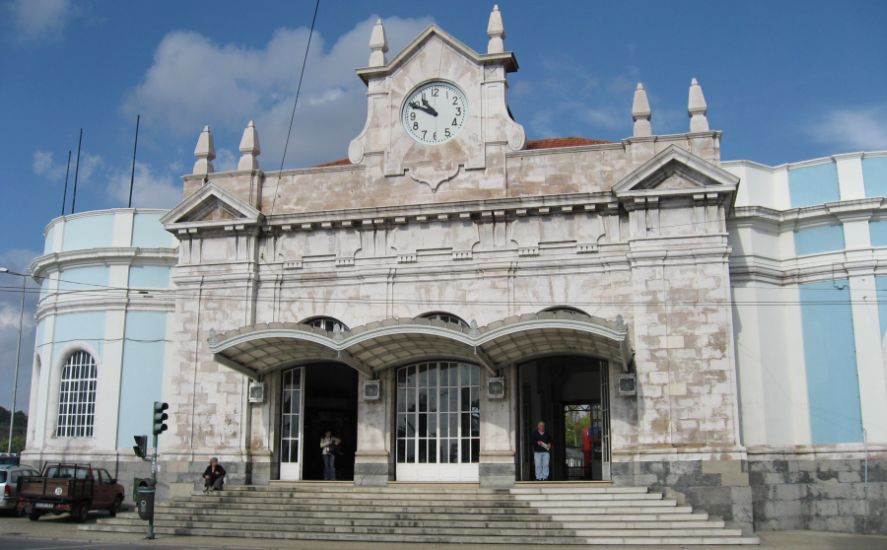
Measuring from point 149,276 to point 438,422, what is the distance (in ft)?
37.0

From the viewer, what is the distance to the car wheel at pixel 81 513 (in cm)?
2361

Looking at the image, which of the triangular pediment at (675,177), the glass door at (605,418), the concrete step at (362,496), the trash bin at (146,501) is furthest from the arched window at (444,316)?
the trash bin at (146,501)

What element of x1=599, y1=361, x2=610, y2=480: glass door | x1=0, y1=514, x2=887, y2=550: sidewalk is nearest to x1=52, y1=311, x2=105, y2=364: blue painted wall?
x1=0, y1=514, x2=887, y2=550: sidewalk

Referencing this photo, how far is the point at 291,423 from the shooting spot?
950 inches

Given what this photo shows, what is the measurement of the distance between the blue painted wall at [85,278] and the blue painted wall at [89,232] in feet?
2.54

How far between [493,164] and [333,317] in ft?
19.0

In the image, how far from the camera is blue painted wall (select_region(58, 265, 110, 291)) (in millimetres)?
28797

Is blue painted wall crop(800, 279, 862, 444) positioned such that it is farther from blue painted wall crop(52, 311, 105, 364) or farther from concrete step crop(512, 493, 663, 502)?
blue painted wall crop(52, 311, 105, 364)

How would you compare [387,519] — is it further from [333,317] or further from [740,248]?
[740,248]

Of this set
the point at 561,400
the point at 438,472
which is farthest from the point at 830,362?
the point at 438,472

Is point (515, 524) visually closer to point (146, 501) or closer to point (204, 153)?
point (146, 501)

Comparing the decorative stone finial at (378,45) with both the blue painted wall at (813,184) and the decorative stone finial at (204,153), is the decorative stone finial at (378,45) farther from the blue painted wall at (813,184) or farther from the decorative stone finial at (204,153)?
the blue painted wall at (813,184)

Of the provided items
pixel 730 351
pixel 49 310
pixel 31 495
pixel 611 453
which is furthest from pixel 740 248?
pixel 49 310

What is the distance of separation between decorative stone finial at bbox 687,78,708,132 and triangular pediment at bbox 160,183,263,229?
11514 millimetres
